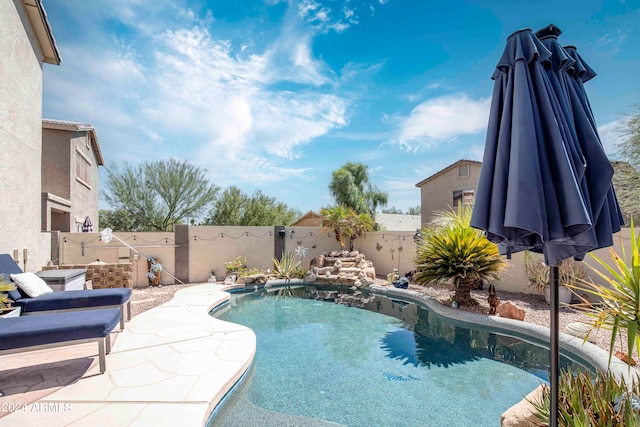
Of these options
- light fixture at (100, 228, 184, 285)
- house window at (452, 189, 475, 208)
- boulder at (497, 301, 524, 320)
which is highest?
house window at (452, 189, 475, 208)

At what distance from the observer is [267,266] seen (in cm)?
1373

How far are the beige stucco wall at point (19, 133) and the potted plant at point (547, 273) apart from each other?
39.8 feet

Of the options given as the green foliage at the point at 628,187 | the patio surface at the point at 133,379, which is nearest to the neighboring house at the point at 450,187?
the green foliage at the point at 628,187

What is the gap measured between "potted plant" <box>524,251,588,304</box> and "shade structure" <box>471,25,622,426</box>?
654cm

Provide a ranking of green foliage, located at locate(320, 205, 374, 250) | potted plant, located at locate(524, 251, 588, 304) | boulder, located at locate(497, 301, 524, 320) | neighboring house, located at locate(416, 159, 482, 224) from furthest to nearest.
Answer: neighboring house, located at locate(416, 159, 482, 224)
green foliage, located at locate(320, 205, 374, 250)
potted plant, located at locate(524, 251, 588, 304)
boulder, located at locate(497, 301, 524, 320)

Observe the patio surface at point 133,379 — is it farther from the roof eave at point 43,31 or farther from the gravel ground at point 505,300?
the roof eave at point 43,31

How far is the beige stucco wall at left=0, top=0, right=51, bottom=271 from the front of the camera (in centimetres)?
605

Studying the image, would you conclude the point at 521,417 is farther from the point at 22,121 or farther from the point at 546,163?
the point at 22,121

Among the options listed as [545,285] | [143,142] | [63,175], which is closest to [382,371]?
[545,285]

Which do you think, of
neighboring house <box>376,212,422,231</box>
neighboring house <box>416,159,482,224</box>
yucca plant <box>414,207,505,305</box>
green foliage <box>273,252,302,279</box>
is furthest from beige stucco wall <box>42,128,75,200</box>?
neighboring house <box>376,212,422,231</box>

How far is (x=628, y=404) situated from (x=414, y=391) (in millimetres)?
2533

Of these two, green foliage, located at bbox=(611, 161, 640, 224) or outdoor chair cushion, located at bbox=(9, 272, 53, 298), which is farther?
green foliage, located at bbox=(611, 161, 640, 224)

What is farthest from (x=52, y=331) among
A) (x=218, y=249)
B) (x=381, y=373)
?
(x=218, y=249)

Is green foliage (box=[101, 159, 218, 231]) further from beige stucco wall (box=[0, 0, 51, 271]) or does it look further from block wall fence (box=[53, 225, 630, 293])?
beige stucco wall (box=[0, 0, 51, 271])
